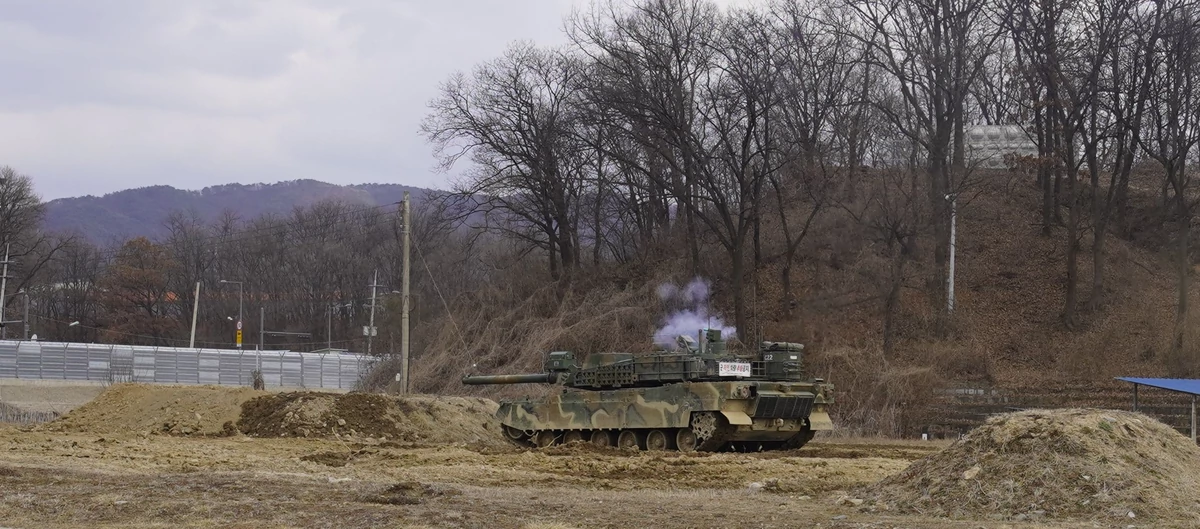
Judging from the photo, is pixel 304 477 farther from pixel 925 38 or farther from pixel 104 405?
pixel 925 38

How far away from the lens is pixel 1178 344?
3403 centimetres

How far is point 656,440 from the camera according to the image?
78.2ft

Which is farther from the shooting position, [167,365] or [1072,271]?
[167,365]

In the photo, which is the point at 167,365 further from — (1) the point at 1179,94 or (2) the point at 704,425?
(1) the point at 1179,94

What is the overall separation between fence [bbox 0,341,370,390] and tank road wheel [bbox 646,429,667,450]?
2565 cm

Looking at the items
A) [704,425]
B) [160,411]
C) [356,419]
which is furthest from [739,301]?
[160,411]

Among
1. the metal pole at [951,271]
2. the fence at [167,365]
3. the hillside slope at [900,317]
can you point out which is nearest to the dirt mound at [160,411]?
the hillside slope at [900,317]

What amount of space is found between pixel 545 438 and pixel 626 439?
2065 mm

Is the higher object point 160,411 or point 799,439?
point 160,411

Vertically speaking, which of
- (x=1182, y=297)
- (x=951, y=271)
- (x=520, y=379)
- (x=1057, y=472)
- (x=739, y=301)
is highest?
(x=951, y=271)

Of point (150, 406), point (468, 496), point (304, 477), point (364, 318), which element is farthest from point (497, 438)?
point (364, 318)

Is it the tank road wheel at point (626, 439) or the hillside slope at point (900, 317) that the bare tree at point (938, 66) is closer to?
the hillside slope at point (900, 317)

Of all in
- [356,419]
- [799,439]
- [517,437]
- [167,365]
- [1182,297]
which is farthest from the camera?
[167,365]

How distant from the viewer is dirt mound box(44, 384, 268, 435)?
28.0 meters
